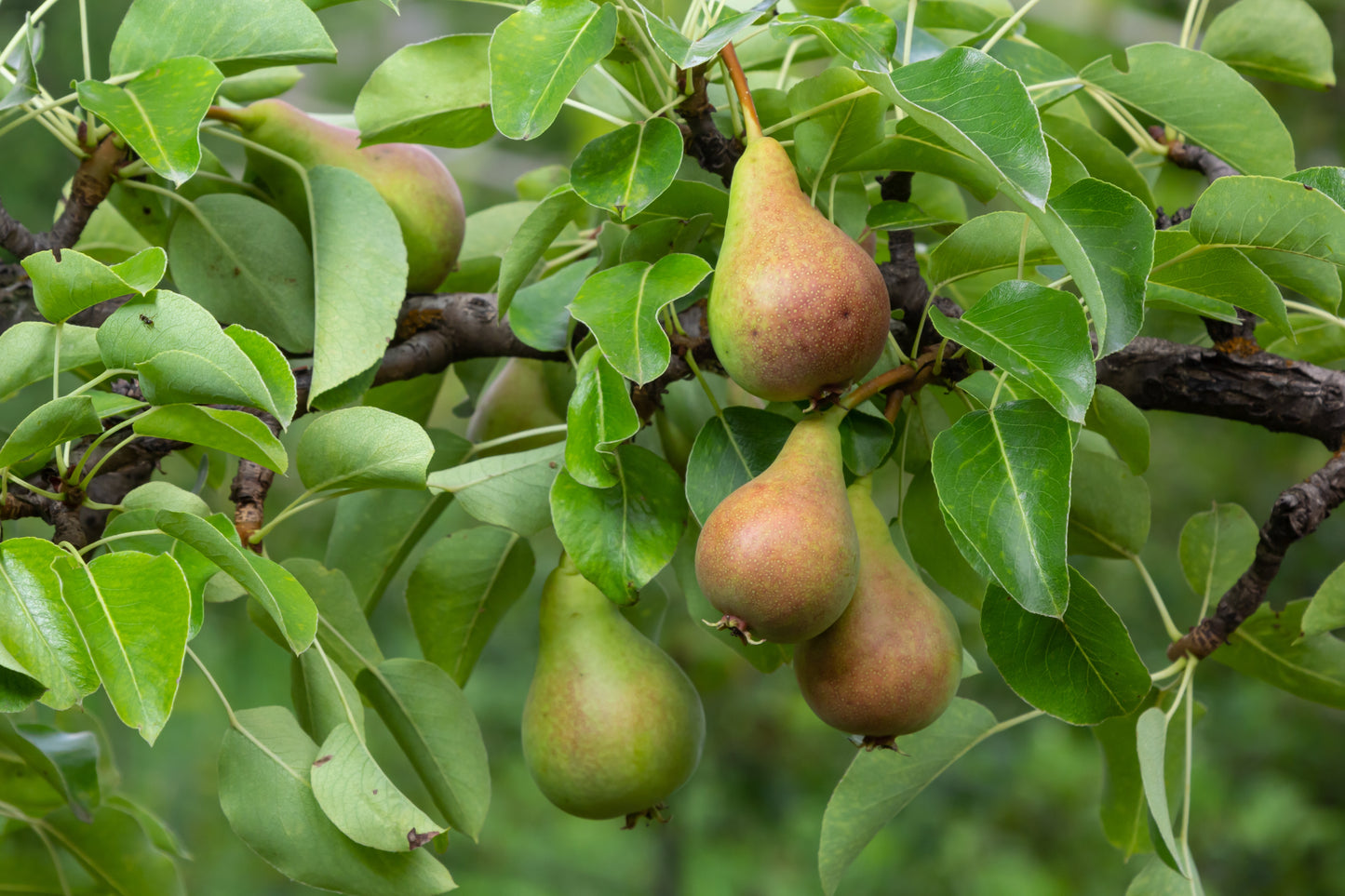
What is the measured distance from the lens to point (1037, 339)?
428mm

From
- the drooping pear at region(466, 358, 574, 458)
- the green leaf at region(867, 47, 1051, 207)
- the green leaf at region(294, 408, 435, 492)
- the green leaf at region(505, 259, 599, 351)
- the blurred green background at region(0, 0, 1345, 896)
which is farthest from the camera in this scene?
the blurred green background at region(0, 0, 1345, 896)

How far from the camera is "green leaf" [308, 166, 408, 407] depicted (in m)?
0.55

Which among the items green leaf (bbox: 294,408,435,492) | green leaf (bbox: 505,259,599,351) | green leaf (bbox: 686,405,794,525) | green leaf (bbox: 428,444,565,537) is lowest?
green leaf (bbox: 428,444,565,537)

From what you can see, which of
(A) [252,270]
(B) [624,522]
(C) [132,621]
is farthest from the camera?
(A) [252,270]

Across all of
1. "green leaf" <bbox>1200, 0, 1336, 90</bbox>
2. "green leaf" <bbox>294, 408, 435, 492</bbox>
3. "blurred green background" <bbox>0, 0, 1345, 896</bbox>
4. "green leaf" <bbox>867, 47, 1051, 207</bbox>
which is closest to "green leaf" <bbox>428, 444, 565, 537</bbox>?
"green leaf" <bbox>294, 408, 435, 492</bbox>

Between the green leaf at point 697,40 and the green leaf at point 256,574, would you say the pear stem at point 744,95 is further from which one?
the green leaf at point 256,574

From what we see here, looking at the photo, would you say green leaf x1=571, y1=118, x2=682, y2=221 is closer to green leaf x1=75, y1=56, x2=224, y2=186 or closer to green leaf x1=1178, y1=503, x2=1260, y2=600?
green leaf x1=75, y1=56, x2=224, y2=186

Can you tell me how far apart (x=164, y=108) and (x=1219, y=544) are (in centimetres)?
67

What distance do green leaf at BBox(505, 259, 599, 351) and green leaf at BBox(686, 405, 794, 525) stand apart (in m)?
0.13

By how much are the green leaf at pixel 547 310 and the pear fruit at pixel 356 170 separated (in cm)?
7

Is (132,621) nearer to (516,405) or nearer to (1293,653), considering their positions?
(516,405)

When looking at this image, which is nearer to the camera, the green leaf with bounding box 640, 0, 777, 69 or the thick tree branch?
the green leaf with bounding box 640, 0, 777, 69

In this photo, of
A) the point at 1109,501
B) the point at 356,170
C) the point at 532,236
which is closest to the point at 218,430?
the point at 532,236

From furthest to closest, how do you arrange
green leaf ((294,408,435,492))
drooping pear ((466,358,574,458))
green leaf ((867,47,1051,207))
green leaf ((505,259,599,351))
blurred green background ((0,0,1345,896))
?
1. blurred green background ((0,0,1345,896))
2. drooping pear ((466,358,574,458))
3. green leaf ((505,259,599,351))
4. green leaf ((294,408,435,492))
5. green leaf ((867,47,1051,207))
